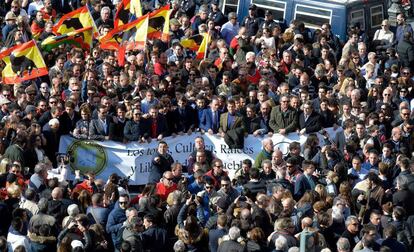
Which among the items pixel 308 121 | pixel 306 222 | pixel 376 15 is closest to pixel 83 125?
pixel 308 121

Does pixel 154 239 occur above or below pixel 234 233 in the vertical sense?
below

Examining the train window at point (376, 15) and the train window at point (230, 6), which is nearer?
the train window at point (376, 15)

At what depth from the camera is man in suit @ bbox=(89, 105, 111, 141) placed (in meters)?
28.2

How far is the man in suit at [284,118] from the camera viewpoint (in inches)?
1141

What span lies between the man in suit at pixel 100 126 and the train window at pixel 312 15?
10526 millimetres

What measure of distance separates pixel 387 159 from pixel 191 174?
3.46m

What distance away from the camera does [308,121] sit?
29.0 metres

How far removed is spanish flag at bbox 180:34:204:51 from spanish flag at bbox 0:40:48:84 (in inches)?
177

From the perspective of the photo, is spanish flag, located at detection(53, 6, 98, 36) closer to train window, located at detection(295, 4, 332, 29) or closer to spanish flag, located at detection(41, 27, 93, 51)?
spanish flag, located at detection(41, 27, 93, 51)

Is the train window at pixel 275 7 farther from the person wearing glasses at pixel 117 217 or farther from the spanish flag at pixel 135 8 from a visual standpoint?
the person wearing glasses at pixel 117 217

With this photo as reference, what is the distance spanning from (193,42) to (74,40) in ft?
9.33

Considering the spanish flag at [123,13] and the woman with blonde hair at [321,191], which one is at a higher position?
the spanish flag at [123,13]

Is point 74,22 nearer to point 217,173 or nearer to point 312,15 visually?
point 312,15

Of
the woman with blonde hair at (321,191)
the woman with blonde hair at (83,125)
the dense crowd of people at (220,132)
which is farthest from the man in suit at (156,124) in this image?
the woman with blonde hair at (321,191)
